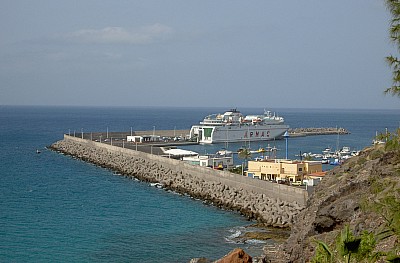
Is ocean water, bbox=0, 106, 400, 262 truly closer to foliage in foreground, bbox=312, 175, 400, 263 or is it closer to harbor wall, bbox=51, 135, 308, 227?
harbor wall, bbox=51, 135, 308, 227

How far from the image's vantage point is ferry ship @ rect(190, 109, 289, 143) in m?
81.7

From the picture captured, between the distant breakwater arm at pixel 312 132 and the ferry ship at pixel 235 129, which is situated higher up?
the ferry ship at pixel 235 129

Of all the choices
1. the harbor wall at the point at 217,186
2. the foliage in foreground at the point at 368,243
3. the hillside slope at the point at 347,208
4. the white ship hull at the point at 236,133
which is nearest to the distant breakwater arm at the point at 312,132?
the white ship hull at the point at 236,133

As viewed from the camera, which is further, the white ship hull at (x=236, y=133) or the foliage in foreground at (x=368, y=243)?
the white ship hull at (x=236, y=133)

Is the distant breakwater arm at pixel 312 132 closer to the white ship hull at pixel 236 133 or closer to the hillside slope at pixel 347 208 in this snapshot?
the white ship hull at pixel 236 133

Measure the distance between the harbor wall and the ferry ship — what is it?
27.3m

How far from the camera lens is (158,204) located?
32625mm

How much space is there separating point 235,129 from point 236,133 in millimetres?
761

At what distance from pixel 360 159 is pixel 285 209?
861cm

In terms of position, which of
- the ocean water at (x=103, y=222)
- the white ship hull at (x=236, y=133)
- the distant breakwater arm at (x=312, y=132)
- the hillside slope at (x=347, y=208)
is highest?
the hillside slope at (x=347, y=208)

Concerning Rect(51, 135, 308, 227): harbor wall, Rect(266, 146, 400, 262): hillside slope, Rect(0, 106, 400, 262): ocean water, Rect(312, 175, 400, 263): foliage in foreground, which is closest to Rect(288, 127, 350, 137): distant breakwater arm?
Rect(51, 135, 308, 227): harbor wall

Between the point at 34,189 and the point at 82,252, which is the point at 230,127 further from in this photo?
the point at 82,252

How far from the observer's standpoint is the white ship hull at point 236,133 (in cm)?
8138

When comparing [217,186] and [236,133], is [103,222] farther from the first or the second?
[236,133]
